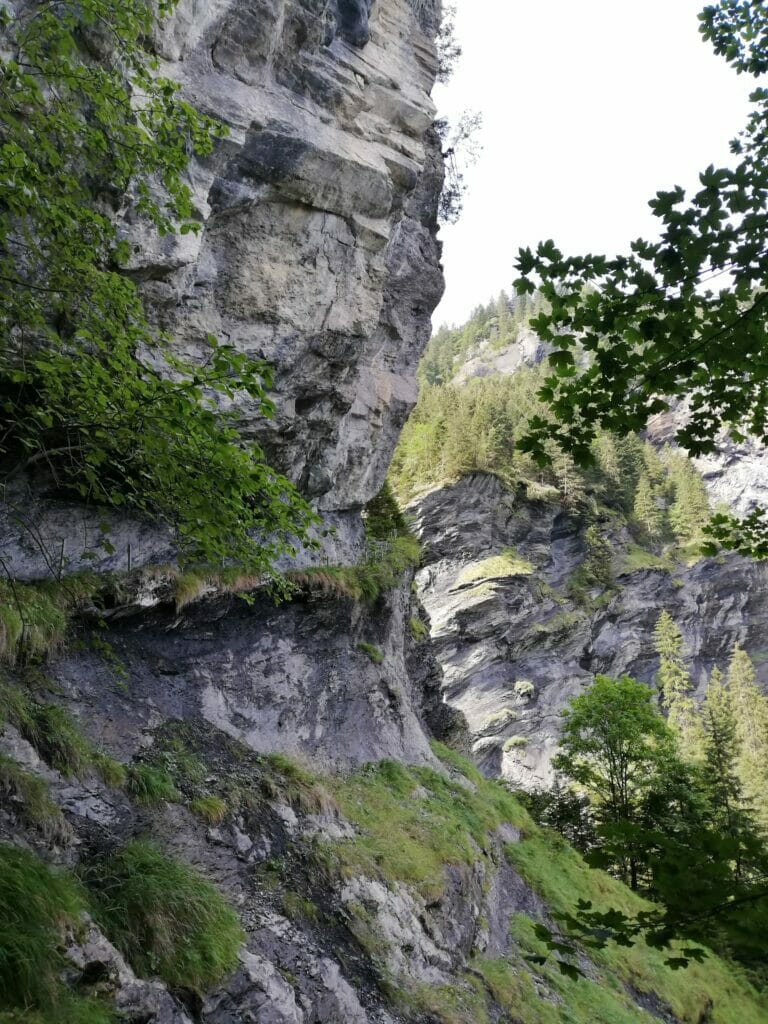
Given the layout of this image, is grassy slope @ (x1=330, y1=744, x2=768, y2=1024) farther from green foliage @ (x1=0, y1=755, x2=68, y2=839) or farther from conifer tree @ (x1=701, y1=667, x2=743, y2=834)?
conifer tree @ (x1=701, y1=667, x2=743, y2=834)

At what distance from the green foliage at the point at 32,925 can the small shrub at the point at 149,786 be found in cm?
271

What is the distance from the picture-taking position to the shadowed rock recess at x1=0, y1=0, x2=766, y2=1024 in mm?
6648

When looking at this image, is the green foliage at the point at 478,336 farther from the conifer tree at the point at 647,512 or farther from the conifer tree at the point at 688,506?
the conifer tree at the point at 647,512

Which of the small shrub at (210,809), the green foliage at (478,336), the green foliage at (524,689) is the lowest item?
the green foliage at (524,689)

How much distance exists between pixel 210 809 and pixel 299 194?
12.7 metres

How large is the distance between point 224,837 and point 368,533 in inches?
541

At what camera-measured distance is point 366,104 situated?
634 inches

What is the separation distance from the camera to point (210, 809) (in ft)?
30.4

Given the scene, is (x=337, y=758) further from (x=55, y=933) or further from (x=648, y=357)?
(x=648, y=357)

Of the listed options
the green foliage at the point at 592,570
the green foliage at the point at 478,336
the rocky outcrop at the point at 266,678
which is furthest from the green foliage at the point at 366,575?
the green foliage at the point at 478,336

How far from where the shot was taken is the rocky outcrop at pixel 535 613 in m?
44.4

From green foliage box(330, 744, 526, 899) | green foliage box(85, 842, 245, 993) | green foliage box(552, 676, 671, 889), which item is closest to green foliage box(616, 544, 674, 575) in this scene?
green foliage box(552, 676, 671, 889)

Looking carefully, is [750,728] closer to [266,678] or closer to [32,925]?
[266,678]

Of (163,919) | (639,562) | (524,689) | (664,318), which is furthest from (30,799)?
(639,562)
